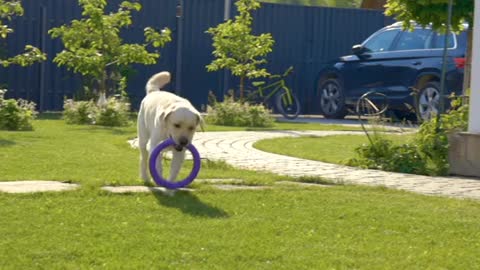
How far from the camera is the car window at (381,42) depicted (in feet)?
61.4

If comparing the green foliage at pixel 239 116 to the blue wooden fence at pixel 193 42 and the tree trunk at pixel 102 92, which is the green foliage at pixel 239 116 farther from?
the blue wooden fence at pixel 193 42

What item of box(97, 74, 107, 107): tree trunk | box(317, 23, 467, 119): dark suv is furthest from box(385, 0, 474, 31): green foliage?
box(97, 74, 107, 107): tree trunk

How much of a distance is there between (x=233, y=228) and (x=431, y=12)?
560 centimetres

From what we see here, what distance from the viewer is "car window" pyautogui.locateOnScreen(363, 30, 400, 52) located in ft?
61.4

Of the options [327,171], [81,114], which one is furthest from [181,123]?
[81,114]

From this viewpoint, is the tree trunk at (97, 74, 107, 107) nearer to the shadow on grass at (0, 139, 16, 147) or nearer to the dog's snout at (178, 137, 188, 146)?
the shadow on grass at (0, 139, 16, 147)

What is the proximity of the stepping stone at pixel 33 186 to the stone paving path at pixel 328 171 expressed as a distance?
255 cm

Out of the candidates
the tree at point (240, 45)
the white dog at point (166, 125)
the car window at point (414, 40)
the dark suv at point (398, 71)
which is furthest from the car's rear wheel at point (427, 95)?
the white dog at point (166, 125)

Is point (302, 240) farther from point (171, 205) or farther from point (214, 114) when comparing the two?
point (214, 114)

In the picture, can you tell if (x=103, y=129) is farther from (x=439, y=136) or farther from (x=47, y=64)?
(x=439, y=136)

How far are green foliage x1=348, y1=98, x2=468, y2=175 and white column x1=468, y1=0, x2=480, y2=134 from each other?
14.6 inches

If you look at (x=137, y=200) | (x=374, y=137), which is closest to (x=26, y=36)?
(x=374, y=137)

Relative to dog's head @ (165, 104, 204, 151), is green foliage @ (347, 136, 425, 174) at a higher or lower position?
lower

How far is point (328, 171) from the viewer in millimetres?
10062
